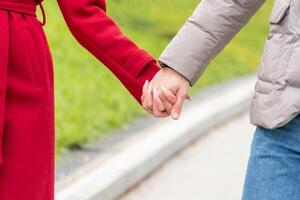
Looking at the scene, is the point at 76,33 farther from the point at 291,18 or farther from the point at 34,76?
the point at 291,18

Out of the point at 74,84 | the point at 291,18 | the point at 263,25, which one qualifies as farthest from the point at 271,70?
the point at 263,25

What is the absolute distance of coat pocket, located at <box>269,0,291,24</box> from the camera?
2787mm

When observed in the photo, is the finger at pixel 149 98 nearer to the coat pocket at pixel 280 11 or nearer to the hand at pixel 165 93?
the hand at pixel 165 93

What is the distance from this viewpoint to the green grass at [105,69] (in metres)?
7.44

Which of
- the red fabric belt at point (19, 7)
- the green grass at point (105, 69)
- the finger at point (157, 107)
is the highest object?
the red fabric belt at point (19, 7)

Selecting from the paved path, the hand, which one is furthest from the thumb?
the paved path

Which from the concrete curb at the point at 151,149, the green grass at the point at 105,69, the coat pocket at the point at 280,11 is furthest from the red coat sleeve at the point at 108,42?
the green grass at the point at 105,69

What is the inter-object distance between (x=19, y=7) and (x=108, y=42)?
0.34 meters

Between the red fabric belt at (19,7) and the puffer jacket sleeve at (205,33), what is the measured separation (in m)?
0.43

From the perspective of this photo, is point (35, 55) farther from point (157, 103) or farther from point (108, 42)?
point (157, 103)

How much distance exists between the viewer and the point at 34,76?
9.86ft

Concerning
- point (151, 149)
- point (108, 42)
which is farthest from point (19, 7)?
point (151, 149)

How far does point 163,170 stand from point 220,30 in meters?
3.80

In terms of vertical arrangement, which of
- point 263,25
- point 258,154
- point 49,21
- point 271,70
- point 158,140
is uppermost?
point 271,70
